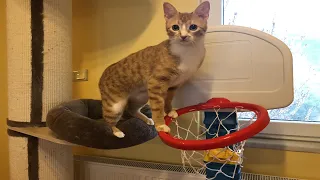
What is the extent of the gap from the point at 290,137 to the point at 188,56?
655mm

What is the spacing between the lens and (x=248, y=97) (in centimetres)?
110

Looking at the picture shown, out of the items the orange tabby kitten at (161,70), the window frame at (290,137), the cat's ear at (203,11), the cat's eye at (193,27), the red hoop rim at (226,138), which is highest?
the cat's ear at (203,11)

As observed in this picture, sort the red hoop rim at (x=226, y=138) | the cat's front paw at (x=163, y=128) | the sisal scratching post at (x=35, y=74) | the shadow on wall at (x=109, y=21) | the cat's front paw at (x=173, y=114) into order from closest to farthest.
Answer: the red hoop rim at (x=226, y=138) → the cat's front paw at (x=163, y=128) → the cat's front paw at (x=173, y=114) → the sisal scratching post at (x=35, y=74) → the shadow on wall at (x=109, y=21)

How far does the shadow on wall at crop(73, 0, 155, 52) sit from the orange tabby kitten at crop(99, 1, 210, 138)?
451mm

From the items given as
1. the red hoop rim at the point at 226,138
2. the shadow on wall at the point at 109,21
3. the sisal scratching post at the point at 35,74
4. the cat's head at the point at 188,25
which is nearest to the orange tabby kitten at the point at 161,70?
the cat's head at the point at 188,25

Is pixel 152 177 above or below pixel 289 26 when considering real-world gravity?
below

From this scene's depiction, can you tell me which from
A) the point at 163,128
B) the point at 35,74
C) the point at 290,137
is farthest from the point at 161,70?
the point at 290,137

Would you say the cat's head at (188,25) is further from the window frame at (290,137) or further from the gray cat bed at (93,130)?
the window frame at (290,137)

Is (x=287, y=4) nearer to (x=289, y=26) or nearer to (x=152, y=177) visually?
(x=289, y=26)

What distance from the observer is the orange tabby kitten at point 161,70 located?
1022 millimetres

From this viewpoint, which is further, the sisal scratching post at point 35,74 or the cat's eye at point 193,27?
the sisal scratching post at point 35,74

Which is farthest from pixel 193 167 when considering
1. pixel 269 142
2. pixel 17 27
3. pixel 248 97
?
pixel 17 27

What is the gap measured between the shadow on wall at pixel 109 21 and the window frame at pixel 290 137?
0.82 metres

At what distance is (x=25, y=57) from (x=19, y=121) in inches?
11.4
